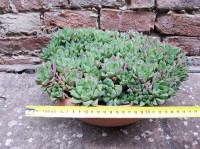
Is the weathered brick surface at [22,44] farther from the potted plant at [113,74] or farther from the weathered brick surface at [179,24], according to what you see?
the weathered brick surface at [179,24]

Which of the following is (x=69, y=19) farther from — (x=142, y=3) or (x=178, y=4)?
(x=178, y=4)

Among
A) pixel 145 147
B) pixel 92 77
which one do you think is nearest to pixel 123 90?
pixel 92 77

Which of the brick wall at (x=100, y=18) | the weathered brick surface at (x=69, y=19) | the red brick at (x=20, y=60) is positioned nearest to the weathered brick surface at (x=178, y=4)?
the brick wall at (x=100, y=18)

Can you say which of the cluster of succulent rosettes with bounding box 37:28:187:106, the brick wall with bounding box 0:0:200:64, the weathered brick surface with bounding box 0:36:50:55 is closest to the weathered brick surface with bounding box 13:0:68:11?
the brick wall with bounding box 0:0:200:64

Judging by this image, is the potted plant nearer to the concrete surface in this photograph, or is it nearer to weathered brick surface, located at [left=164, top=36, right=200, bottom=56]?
the concrete surface

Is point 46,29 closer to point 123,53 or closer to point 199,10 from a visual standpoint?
point 123,53
